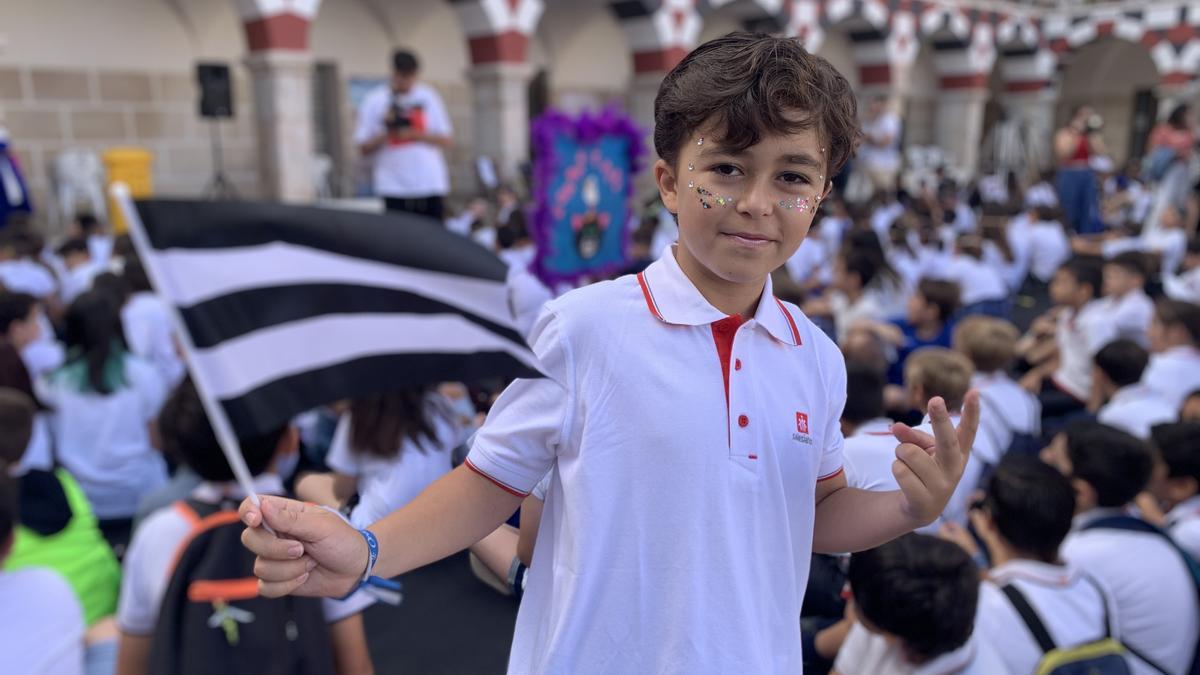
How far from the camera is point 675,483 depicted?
3.14ft

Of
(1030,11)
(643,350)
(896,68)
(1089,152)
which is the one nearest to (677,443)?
(643,350)

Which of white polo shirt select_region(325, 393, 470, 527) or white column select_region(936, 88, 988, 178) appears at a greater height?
white column select_region(936, 88, 988, 178)

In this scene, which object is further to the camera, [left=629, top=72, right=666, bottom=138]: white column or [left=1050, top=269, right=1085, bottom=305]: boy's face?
[left=629, top=72, right=666, bottom=138]: white column

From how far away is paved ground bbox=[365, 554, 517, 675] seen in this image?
2643 millimetres

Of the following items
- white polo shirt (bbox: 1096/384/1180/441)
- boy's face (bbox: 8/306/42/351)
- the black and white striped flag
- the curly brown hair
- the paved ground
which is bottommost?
the paved ground

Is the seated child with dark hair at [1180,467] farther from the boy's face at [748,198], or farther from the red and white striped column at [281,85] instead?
the red and white striped column at [281,85]

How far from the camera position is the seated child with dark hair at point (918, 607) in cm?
164

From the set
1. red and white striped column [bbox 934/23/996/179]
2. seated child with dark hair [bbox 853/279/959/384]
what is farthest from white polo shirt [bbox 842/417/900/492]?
red and white striped column [bbox 934/23/996/179]

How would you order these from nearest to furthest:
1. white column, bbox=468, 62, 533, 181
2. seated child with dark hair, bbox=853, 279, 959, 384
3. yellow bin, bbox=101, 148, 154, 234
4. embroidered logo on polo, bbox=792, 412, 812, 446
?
1. embroidered logo on polo, bbox=792, 412, 812, 446
2. seated child with dark hair, bbox=853, 279, 959, 384
3. yellow bin, bbox=101, 148, 154, 234
4. white column, bbox=468, 62, 533, 181

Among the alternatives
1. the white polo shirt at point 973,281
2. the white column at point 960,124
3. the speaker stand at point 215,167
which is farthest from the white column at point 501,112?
the white column at point 960,124

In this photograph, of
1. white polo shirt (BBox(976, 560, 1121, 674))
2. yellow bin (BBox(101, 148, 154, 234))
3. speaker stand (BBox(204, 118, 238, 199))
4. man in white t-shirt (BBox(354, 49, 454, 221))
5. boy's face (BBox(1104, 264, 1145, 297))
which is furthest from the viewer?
speaker stand (BBox(204, 118, 238, 199))

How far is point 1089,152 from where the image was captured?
11.2 metres

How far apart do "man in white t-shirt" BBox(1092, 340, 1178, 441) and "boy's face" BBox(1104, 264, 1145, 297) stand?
3.65 ft

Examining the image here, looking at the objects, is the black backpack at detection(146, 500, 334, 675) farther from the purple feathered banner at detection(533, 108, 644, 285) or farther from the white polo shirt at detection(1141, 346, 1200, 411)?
the white polo shirt at detection(1141, 346, 1200, 411)
